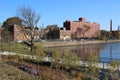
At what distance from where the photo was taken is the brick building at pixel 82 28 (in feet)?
564

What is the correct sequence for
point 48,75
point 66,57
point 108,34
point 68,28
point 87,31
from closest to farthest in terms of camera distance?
point 48,75, point 66,57, point 68,28, point 87,31, point 108,34

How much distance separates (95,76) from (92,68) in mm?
670

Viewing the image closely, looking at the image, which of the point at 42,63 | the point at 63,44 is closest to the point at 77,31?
the point at 63,44

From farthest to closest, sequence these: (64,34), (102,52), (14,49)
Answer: (64,34), (102,52), (14,49)

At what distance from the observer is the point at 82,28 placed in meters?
181

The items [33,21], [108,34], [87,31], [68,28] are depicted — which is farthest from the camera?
[108,34]

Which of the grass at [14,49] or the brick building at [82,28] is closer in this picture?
the grass at [14,49]

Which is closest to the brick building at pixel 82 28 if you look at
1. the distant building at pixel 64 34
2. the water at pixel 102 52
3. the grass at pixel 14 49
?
the distant building at pixel 64 34

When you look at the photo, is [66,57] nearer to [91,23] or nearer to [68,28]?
[68,28]

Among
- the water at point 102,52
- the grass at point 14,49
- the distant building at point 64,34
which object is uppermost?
the distant building at point 64,34

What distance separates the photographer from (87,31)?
184 meters

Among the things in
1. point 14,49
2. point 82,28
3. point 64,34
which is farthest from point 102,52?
point 82,28

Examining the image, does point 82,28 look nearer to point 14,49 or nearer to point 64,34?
point 64,34

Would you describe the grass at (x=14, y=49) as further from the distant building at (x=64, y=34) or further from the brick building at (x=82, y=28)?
the brick building at (x=82, y=28)
